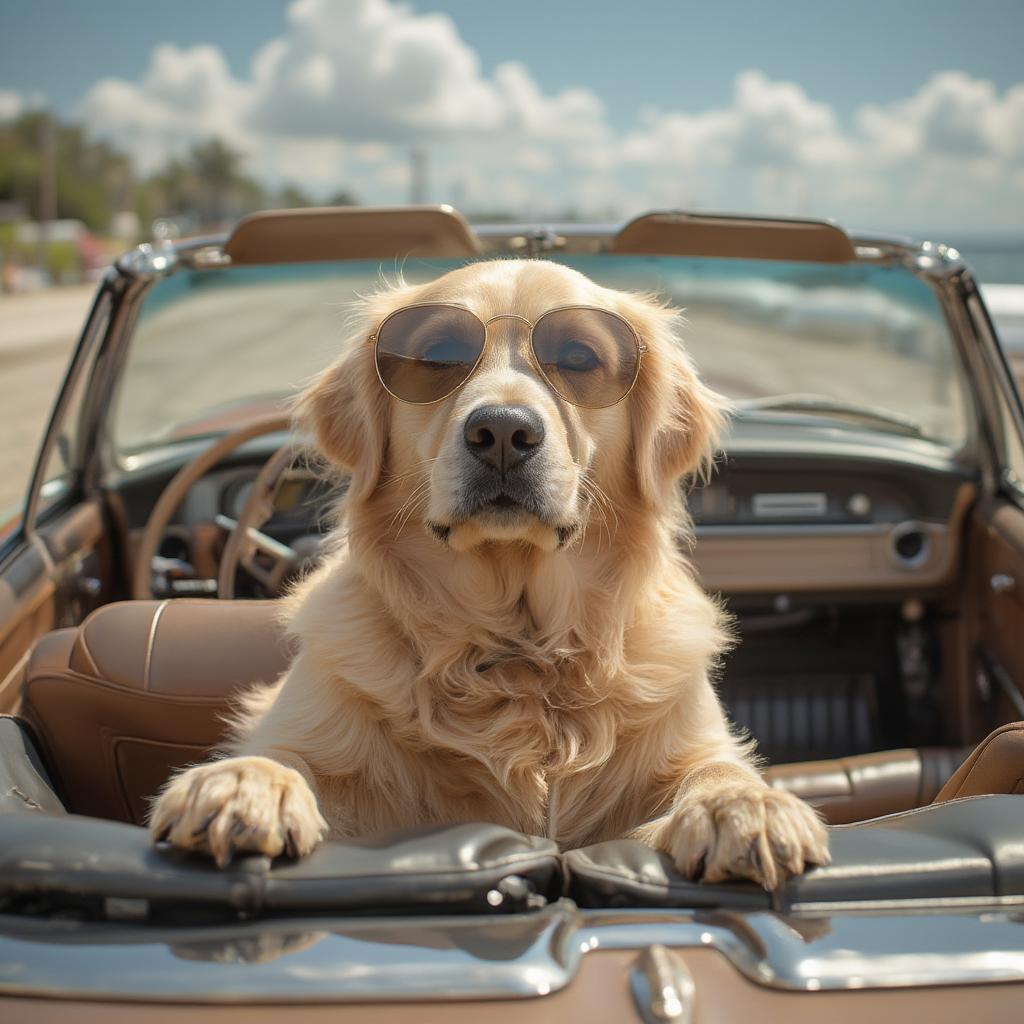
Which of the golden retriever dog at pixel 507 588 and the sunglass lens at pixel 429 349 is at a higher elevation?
the sunglass lens at pixel 429 349

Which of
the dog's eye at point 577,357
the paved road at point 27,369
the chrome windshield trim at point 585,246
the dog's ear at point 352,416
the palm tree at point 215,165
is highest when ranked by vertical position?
the palm tree at point 215,165

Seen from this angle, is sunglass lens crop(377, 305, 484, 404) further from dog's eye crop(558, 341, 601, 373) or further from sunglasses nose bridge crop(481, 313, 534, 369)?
dog's eye crop(558, 341, 601, 373)

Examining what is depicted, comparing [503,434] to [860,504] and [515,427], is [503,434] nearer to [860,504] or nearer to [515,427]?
[515,427]

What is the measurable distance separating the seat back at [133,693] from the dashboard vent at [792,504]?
2.31 m

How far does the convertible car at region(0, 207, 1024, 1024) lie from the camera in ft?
4.43

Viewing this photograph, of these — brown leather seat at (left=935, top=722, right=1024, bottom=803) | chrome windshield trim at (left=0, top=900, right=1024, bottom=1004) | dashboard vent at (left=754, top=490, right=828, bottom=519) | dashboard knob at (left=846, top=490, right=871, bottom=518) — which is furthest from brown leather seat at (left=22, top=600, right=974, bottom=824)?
dashboard knob at (left=846, top=490, right=871, bottom=518)

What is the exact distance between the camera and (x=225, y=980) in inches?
52.4

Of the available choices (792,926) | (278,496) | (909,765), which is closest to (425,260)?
(278,496)

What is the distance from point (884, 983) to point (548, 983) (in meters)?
0.42

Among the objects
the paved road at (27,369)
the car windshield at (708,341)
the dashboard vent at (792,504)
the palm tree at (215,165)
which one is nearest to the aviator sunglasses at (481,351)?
the car windshield at (708,341)

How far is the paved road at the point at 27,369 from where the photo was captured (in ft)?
42.7

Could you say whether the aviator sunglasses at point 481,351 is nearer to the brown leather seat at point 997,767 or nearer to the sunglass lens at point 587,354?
the sunglass lens at point 587,354

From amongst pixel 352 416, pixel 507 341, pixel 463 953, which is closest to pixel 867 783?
pixel 507 341

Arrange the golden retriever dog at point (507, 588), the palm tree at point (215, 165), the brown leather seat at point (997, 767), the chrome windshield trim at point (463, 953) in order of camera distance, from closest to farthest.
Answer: the chrome windshield trim at point (463, 953), the brown leather seat at point (997, 767), the golden retriever dog at point (507, 588), the palm tree at point (215, 165)
